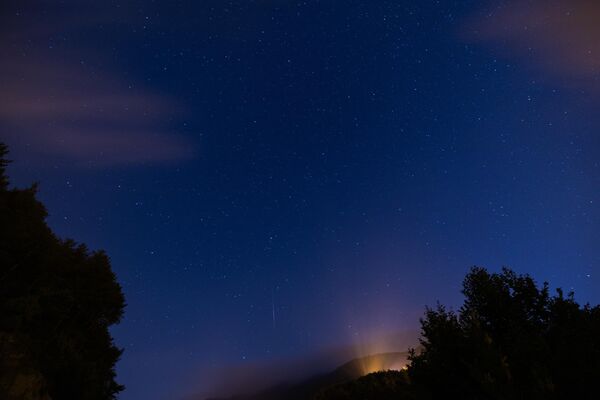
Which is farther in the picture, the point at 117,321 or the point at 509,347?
the point at 117,321

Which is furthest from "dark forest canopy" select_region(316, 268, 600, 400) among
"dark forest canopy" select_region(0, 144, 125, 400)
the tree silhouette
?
"dark forest canopy" select_region(0, 144, 125, 400)

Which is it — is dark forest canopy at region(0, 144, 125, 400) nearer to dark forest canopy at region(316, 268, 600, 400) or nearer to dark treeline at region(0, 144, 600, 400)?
dark treeline at region(0, 144, 600, 400)

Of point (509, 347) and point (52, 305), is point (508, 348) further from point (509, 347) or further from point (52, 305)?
point (52, 305)

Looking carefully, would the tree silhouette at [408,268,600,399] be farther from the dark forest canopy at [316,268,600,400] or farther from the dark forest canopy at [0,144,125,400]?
the dark forest canopy at [0,144,125,400]

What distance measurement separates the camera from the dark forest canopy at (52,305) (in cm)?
2148

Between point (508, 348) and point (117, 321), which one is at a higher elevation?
point (117, 321)

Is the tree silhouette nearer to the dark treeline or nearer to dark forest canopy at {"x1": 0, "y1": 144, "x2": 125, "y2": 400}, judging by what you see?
the dark treeline

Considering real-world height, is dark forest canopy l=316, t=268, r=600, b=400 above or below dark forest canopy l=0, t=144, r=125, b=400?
below

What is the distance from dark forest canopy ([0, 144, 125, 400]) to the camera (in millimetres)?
21484

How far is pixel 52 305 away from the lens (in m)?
25.1

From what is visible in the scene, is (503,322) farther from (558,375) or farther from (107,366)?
(107,366)

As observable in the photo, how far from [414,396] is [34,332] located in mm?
22917

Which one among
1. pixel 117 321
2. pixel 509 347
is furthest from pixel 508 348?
pixel 117 321

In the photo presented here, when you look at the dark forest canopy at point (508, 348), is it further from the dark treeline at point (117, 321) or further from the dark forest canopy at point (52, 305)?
the dark forest canopy at point (52, 305)
